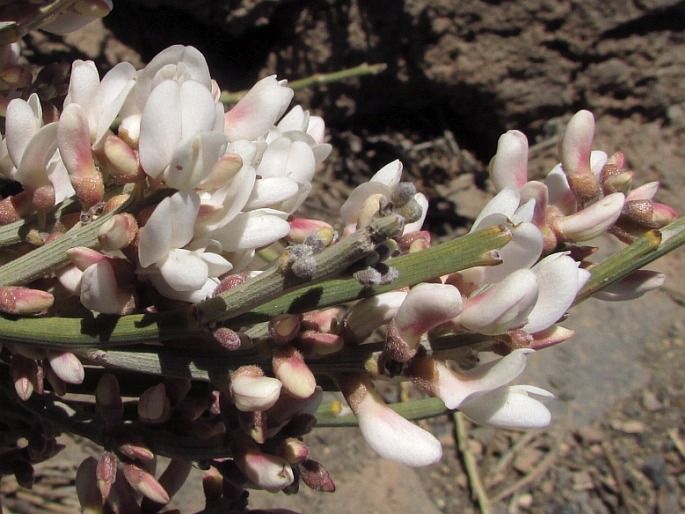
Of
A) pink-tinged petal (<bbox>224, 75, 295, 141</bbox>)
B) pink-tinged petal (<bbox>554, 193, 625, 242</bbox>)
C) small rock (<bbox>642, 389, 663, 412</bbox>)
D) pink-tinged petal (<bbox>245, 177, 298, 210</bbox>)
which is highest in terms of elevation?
pink-tinged petal (<bbox>224, 75, 295, 141</bbox>)

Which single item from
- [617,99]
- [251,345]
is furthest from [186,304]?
[617,99]

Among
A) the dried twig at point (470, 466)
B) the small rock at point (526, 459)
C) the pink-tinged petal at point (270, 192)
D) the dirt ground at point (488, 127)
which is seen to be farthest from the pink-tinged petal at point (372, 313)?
the small rock at point (526, 459)

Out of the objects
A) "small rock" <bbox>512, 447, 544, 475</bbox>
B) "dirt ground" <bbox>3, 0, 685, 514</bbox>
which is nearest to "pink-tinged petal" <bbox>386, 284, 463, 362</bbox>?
"dirt ground" <bbox>3, 0, 685, 514</bbox>

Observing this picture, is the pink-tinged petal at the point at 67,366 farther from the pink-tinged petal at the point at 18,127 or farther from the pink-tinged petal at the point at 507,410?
the pink-tinged petal at the point at 507,410

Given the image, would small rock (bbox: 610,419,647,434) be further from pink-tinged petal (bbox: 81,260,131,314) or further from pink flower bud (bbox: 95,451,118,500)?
pink-tinged petal (bbox: 81,260,131,314)

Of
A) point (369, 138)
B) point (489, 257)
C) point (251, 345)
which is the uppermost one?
point (489, 257)

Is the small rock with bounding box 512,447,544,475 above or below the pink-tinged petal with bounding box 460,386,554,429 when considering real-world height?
below

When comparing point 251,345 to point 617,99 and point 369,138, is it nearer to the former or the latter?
point 369,138
